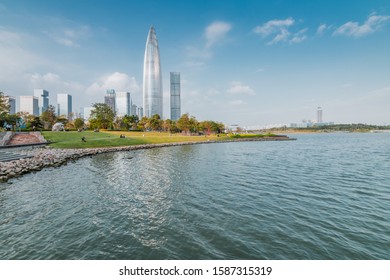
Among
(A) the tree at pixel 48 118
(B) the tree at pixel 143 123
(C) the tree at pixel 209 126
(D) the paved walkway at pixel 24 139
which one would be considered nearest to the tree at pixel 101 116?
(B) the tree at pixel 143 123

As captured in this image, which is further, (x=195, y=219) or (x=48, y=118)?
(x=48, y=118)

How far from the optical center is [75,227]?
9.16 meters

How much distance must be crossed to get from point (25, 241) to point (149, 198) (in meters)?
6.84

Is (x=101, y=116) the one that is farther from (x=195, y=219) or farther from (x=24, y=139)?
(x=195, y=219)

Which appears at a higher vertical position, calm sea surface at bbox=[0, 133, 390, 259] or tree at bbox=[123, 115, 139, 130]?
tree at bbox=[123, 115, 139, 130]

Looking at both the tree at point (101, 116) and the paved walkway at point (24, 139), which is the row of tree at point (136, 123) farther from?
the paved walkway at point (24, 139)

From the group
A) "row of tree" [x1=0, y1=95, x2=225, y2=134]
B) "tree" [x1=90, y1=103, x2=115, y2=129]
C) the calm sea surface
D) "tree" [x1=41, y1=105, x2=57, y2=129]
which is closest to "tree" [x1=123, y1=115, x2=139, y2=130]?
"row of tree" [x1=0, y1=95, x2=225, y2=134]

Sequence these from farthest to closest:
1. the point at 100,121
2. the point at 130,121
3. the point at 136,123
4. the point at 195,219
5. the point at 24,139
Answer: the point at 136,123 < the point at 130,121 < the point at 100,121 < the point at 24,139 < the point at 195,219

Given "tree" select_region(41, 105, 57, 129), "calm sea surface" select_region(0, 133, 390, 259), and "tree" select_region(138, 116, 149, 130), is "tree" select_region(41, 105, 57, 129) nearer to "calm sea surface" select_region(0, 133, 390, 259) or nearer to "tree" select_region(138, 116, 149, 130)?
"tree" select_region(138, 116, 149, 130)

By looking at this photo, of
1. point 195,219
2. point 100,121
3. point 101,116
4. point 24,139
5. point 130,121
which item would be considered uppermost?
point 101,116

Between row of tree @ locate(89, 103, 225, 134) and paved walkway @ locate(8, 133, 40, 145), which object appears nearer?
paved walkway @ locate(8, 133, 40, 145)

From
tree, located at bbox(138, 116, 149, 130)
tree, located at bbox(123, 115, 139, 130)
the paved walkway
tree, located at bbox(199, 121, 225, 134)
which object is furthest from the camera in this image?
tree, located at bbox(199, 121, 225, 134)

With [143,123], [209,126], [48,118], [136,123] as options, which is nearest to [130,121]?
[143,123]
